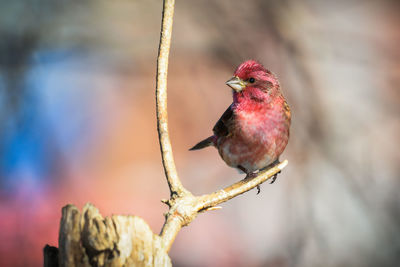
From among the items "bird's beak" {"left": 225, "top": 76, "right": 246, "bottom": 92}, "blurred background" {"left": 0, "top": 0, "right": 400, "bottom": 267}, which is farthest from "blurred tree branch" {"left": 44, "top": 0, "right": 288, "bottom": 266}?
"blurred background" {"left": 0, "top": 0, "right": 400, "bottom": 267}

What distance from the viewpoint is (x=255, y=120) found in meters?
1.00

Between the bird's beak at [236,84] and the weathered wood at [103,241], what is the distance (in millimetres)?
415

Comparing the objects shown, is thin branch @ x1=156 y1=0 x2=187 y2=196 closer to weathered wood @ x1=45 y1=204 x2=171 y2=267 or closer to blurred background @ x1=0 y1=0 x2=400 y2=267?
weathered wood @ x1=45 y1=204 x2=171 y2=267

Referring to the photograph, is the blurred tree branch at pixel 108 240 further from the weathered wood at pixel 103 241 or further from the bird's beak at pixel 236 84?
the bird's beak at pixel 236 84

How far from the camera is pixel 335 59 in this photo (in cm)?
271

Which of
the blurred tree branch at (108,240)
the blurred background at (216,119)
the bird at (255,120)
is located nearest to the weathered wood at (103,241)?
the blurred tree branch at (108,240)

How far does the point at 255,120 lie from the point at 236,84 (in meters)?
0.10

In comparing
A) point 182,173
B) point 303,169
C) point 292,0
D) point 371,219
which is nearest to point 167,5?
point 182,173

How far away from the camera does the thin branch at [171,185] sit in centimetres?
68

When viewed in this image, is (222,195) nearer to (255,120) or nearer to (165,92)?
(165,92)

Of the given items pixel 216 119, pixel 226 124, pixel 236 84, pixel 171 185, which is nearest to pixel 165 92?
pixel 171 185

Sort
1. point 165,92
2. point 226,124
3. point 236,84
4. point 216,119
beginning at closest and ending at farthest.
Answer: point 165,92 < point 236,84 < point 226,124 < point 216,119

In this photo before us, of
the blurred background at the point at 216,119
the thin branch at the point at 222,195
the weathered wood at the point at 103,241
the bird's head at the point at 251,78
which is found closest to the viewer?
the weathered wood at the point at 103,241

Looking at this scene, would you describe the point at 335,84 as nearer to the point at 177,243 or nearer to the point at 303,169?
the point at 303,169
